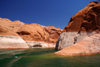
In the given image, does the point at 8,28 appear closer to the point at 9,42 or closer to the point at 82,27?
the point at 9,42

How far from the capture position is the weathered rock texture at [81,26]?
18625 mm

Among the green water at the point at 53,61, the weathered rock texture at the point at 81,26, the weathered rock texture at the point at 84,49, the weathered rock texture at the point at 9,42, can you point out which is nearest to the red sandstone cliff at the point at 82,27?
the weathered rock texture at the point at 81,26

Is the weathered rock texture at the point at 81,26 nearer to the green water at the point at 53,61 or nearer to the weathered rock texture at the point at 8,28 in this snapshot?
the green water at the point at 53,61

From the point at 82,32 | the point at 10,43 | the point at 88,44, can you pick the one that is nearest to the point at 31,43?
the point at 10,43

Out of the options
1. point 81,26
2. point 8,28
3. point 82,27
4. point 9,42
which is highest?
point 8,28

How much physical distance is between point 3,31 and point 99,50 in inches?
1195

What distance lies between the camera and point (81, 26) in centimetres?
2036

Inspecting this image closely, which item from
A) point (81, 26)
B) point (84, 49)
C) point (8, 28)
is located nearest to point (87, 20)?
point (81, 26)

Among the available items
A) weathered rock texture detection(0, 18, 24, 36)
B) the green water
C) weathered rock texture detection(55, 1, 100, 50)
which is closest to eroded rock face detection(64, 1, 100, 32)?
weathered rock texture detection(55, 1, 100, 50)

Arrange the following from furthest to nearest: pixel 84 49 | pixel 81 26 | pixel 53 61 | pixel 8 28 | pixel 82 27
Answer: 1. pixel 8 28
2. pixel 81 26
3. pixel 82 27
4. pixel 84 49
5. pixel 53 61

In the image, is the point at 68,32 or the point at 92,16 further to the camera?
the point at 68,32

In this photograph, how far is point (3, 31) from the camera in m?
28.8

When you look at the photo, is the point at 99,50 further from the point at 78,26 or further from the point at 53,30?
the point at 53,30

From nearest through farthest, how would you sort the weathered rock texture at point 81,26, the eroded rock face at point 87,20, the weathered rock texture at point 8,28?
1. the eroded rock face at point 87,20
2. the weathered rock texture at point 81,26
3. the weathered rock texture at point 8,28
